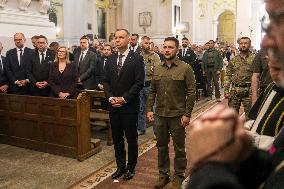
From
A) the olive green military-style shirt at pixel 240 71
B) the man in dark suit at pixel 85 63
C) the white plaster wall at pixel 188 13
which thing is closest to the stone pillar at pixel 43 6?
the man in dark suit at pixel 85 63

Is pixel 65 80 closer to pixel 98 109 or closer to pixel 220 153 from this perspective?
pixel 98 109

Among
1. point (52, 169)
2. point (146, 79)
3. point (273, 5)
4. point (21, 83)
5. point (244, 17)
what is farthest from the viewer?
point (244, 17)

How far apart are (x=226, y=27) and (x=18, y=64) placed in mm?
25552

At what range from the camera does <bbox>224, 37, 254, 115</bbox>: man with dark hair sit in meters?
5.59

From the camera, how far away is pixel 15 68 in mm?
6355

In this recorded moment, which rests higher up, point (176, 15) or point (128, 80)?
point (176, 15)

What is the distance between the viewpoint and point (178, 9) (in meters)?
15.8

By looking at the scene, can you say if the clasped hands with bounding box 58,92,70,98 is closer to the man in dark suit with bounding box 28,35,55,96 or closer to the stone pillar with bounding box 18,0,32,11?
the man in dark suit with bounding box 28,35,55,96

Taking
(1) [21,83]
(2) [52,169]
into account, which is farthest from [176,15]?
(2) [52,169]

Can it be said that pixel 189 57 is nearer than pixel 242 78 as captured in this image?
No

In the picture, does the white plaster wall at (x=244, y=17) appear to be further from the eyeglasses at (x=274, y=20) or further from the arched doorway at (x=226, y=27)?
the eyeglasses at (x=274, y=20)

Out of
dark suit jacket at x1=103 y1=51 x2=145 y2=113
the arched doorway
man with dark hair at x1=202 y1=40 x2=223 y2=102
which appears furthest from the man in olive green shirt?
the arched doorway

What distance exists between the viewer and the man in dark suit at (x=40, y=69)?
6.30 m

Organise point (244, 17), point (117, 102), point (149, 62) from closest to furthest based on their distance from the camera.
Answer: point (117, 102), point (149, 62), point (244, 17)
